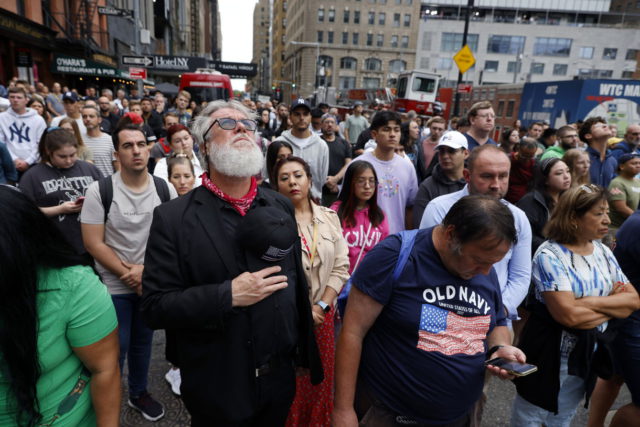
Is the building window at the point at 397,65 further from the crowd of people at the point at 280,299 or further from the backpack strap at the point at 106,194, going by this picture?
the backpack strap at the point at 106,194

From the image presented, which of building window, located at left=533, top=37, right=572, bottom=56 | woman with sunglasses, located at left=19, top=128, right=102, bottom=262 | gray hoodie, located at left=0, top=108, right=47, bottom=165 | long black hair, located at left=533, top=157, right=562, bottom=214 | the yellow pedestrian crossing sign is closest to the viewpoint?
woman with sunglasses, located at left=19, top=128, right=102, bottom=262

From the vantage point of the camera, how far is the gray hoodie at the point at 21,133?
19.1 ft

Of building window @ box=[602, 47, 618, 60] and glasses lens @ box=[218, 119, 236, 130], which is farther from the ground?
building window @ box=[602, 47, 618, 60]

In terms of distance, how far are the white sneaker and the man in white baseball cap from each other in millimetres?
2586

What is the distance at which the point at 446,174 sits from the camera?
3.90 meters

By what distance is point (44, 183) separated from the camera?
3391mm

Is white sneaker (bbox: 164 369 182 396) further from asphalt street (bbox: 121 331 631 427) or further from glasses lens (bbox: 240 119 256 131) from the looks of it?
glasses lens (bbox: 240 119 256 131)

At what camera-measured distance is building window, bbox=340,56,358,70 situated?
71.4 metres

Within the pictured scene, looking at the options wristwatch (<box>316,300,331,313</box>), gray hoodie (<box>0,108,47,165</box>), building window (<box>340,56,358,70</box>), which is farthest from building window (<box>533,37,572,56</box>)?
wristwatch (<box>316,300,331,313</box>)

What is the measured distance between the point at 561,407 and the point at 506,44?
72.8 metres

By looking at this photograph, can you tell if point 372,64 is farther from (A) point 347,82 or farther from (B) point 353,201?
(B) point 353,201

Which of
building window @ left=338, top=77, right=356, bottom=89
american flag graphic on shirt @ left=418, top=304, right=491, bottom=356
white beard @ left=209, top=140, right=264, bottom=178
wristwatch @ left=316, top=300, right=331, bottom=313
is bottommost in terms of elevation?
wristwatch @ left=316, top=300, right=331, bottom=313

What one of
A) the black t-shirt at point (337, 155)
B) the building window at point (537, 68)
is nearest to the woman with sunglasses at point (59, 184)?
the black t-shirt at point (337, 155)

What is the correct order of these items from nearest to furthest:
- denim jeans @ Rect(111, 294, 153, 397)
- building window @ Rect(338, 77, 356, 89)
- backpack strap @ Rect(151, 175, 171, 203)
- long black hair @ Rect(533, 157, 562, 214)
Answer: denim jeans @ Rect(111, 294, 153, 397) < backpack strap @ Rect(151, 175, 171, 203) < long black hair @ Rect(533, 157, 562, 214) < building window @ Rect(338, 77, 356, 89)
